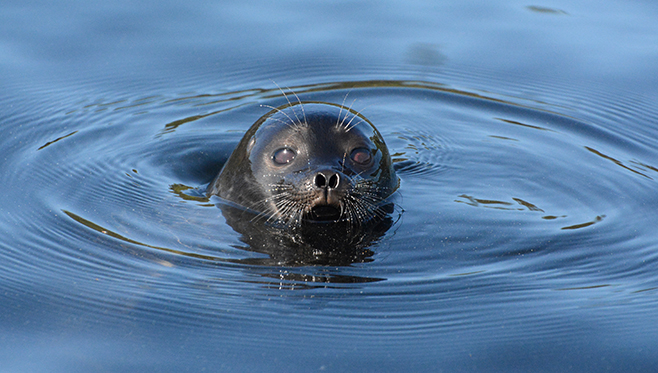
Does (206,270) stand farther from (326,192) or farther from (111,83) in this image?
(111,83)

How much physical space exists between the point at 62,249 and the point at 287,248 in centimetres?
140

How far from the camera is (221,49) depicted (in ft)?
30.8

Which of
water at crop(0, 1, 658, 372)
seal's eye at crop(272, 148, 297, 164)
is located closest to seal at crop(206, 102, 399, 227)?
seal's eye at crop(272, 148, 297, 164)

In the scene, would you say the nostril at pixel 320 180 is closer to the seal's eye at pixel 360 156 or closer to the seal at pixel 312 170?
the seal at pixel 312 170

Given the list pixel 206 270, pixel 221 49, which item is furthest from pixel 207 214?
pixel 221 49

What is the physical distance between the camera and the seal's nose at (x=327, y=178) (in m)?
5.39

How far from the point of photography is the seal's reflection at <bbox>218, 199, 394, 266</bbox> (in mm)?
5258

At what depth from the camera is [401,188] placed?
6590 millimetres

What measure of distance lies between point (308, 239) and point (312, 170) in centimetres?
46

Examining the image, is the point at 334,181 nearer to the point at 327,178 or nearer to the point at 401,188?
the point at 327,178

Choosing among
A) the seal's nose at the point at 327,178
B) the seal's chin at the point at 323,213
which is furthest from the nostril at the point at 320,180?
the seal's chin at the point at 323,213

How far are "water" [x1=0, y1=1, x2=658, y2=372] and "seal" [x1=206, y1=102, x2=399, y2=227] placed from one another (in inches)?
11.2

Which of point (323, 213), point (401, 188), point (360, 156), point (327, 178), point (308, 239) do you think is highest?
point (360, 156)

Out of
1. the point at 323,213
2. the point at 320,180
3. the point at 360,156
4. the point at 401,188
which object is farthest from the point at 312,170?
the point at 401,188
